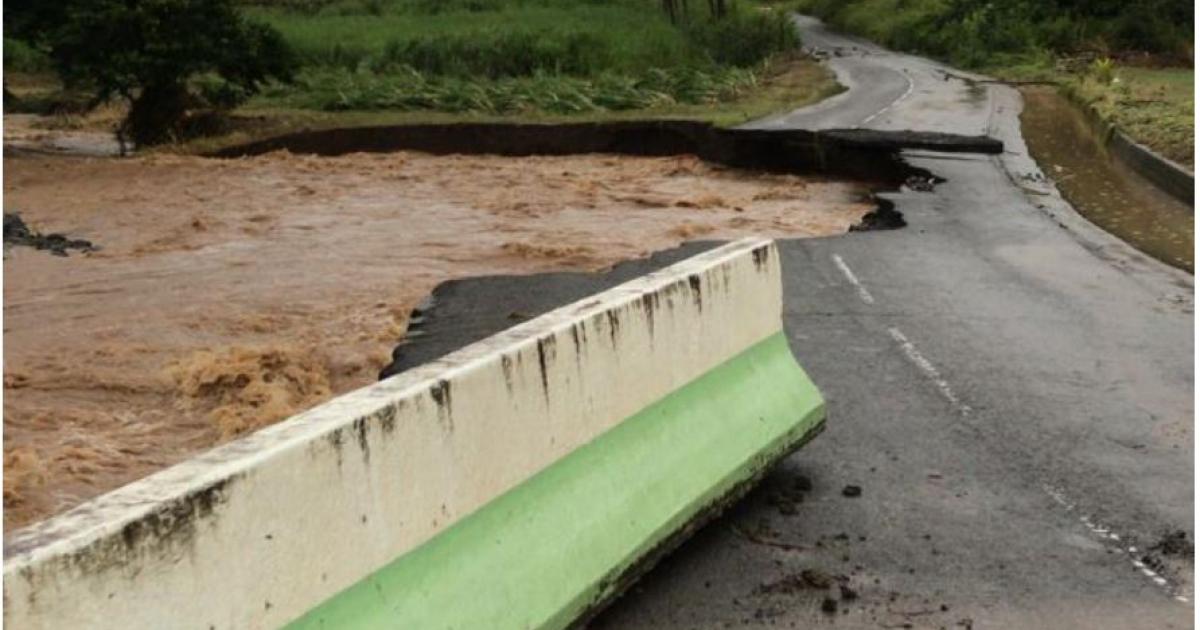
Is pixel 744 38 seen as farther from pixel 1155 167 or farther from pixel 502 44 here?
pixel 1155 167

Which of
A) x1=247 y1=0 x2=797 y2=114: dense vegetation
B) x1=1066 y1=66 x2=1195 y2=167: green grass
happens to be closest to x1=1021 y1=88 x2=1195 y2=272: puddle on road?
x1=1066 y1=66 x2=1195 y2=167: green grass

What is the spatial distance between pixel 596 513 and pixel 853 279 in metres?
8.53

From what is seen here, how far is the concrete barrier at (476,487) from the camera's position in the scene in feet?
11.6

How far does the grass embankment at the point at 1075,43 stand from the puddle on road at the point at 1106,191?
119 cm

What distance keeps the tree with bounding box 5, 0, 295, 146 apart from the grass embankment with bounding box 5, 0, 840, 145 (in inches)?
48.1

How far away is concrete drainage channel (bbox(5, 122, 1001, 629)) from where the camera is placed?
3.53 m

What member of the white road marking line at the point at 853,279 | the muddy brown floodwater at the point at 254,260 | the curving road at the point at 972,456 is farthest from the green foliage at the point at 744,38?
the curving road at the point at 972,456

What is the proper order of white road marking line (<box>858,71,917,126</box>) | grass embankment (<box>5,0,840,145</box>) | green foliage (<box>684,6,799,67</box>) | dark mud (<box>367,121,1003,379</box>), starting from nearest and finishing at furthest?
1. dark mud (<box>367,121,1003,379</box>)
2. white road marking line (<box>858,71,917,126</box>)
3. grass embankment (<box>5,0,840,145</box>)
4. green foliage (<box>684,6,799,67</box>)

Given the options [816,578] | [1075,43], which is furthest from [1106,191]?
[1075,43]

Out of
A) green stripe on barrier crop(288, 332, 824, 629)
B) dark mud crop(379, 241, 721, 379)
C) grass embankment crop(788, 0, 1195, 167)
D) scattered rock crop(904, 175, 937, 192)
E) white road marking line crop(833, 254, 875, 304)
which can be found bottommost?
grass embankment crop(788, 0, 1195, 167)

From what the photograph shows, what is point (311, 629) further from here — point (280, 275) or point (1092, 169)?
point (1092, 169)

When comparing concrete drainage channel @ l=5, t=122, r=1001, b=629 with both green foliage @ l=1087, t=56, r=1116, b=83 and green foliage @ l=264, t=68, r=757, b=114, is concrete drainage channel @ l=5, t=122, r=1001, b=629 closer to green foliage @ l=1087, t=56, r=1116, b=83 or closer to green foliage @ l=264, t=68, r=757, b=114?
green foliage @ l=264, t=68, r=757, b=114

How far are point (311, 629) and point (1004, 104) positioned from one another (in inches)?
1213

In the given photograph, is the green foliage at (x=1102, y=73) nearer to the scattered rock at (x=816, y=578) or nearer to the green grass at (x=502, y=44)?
the green grass at (x=502, y=44)
